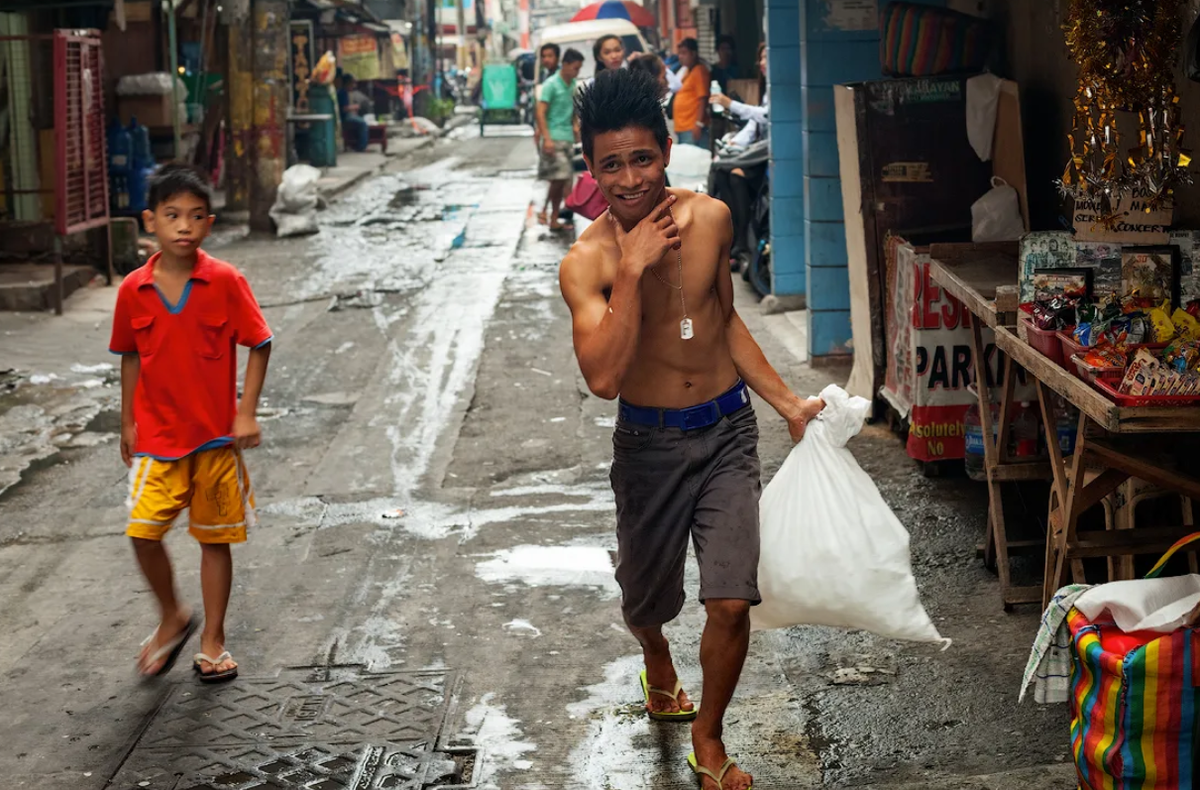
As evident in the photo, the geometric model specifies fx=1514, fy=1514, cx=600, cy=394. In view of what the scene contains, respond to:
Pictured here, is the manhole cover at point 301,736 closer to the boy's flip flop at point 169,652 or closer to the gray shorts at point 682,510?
the boy's flip flop at point 169,652

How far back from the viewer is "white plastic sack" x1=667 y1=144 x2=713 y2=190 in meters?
15.3

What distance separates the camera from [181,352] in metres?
5.02

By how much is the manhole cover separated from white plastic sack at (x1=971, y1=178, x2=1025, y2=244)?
3525mm

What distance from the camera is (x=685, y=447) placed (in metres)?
4.13

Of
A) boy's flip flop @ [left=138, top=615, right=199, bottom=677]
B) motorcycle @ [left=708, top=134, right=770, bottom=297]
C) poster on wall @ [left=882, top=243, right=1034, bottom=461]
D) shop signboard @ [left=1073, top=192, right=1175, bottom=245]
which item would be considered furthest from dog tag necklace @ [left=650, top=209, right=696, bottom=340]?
motorcycle @ [left=708, top=134, right=770, bottom=297]

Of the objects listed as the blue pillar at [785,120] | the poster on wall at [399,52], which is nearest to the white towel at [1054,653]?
the blue pillar at [785,120]

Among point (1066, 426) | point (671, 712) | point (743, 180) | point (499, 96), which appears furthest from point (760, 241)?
point (499, 96)

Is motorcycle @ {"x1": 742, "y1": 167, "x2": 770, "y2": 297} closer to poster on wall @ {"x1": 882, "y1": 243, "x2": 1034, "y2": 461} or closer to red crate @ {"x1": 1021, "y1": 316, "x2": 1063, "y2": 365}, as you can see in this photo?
poster on wall @ {"x1": 882, "y1": 243, "x2": 1034, "y2": 461}

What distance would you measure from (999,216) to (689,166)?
8.50 meters

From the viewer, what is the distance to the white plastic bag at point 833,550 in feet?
13.2

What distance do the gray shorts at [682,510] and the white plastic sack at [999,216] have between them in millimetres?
3249

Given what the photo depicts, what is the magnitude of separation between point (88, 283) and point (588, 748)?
34.3 ft

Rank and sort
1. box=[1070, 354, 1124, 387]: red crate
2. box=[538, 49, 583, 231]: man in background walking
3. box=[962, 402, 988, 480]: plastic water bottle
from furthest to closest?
box=[538, 49, 583, 231]: man in background walking < box=[962, 402, 988, 480]: plastic water bottle < box=[1070, 354, 1124, 387]: red crate

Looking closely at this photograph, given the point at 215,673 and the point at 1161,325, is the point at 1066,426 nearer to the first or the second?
the point at 1161,325
